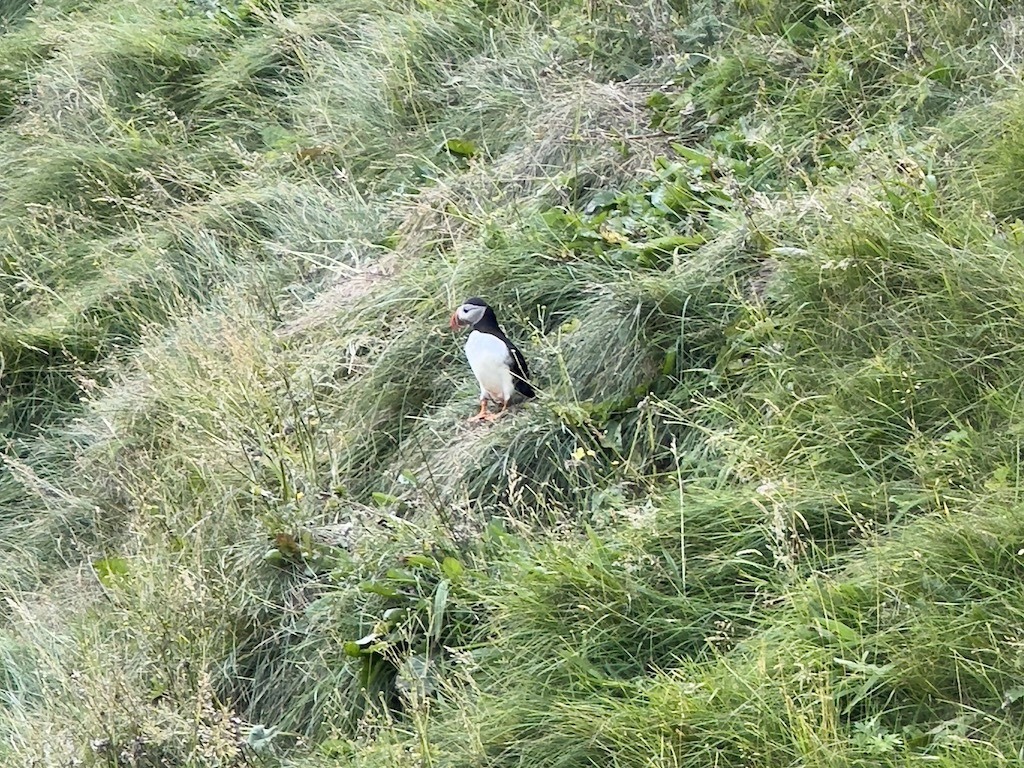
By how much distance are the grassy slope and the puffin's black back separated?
0.31 ft

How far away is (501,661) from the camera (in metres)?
3.02

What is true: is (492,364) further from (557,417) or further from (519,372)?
(557,417)

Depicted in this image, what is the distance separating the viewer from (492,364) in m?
3.90

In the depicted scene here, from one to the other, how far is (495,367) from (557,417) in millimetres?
276

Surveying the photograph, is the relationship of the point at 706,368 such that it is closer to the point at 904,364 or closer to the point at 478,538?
the point at 904,364

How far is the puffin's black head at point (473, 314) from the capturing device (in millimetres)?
4137

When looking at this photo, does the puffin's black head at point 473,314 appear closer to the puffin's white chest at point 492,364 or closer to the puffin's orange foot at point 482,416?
the puffin's white chest at point 492,364

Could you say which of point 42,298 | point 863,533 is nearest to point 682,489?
point 863,533

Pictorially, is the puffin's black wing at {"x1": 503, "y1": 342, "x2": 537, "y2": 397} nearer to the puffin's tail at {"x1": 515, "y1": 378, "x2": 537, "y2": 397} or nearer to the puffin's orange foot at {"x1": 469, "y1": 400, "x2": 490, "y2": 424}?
the puffin's tail at {"x1": 515, "y1": 378, "x2": 537, "y2": 397}

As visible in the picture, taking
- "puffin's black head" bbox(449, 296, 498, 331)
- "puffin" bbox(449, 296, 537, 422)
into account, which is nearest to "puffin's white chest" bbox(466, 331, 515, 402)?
"puffin" bbox(449, 296, 537, 422)

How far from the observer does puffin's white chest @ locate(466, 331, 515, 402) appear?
12.8 ft

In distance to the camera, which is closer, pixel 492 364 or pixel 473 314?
pixel 492 364

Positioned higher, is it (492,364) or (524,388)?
(492,364)

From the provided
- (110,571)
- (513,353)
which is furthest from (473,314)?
(110,571)
